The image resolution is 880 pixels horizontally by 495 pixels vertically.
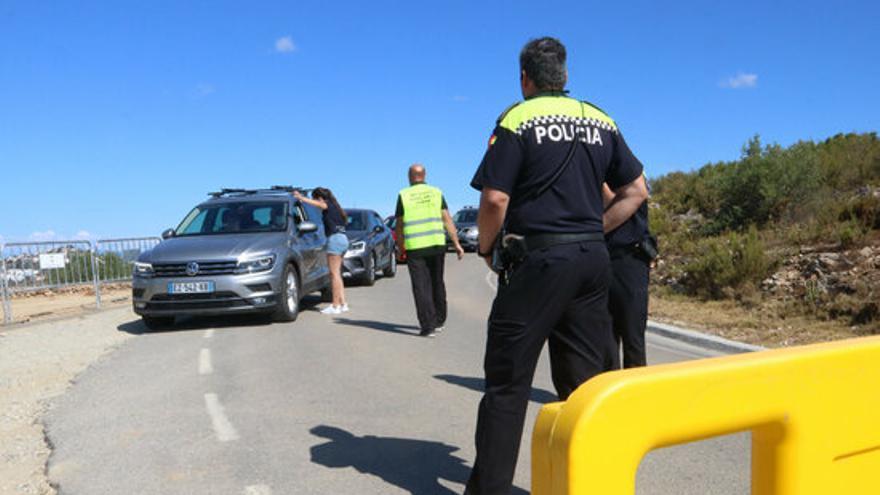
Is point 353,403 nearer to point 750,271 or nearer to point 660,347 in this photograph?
point 660,347

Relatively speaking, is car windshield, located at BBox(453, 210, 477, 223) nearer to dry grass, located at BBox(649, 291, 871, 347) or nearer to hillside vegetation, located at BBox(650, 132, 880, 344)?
hillside vegetation, located at BBox(650, 132, 880, 344)

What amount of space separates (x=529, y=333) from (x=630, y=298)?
1796 millimetres

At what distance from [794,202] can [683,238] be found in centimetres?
223

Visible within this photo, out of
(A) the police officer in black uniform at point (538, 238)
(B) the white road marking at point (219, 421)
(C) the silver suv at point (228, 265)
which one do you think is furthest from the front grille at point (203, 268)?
(A) the police officer in black uniform at point (538, 238)

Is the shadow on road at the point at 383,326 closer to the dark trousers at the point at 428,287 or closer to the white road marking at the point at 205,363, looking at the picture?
the dark trousers at the point at 428,287

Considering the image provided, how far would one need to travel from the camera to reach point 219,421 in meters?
5.04

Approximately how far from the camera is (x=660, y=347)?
779 centimetres

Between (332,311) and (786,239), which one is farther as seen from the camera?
(786,239)

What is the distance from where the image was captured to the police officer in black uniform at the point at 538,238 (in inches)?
114

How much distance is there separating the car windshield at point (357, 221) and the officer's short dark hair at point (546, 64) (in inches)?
510

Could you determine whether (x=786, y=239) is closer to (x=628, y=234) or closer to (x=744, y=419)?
(x=628, y=234)

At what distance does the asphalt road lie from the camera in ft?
12.8

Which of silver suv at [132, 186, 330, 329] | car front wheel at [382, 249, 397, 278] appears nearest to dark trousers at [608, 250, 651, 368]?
silver suv at [132, 186, 330, 329]

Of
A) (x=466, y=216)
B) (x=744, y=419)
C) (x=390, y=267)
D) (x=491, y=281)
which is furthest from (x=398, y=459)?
(x=466, y=216)
